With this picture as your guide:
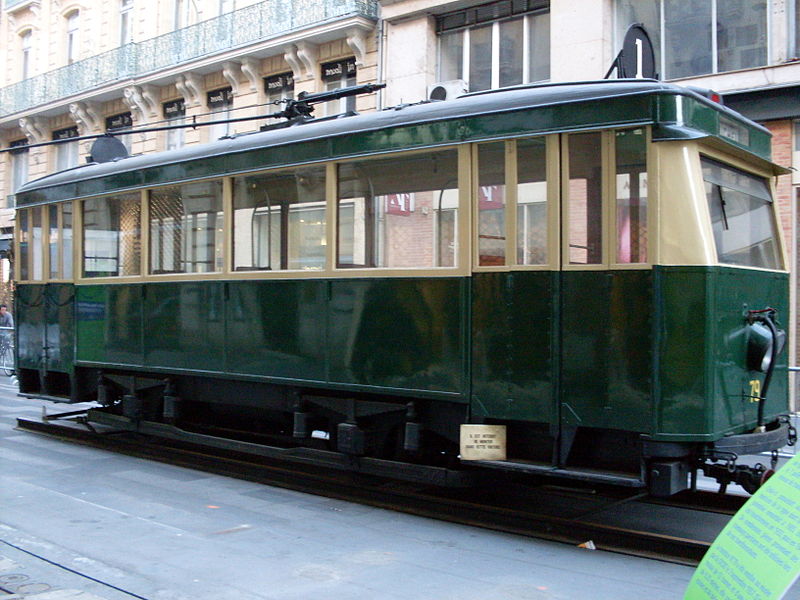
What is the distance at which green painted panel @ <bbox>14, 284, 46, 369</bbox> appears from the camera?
37.2 ft

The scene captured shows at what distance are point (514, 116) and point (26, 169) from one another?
90.1 ft

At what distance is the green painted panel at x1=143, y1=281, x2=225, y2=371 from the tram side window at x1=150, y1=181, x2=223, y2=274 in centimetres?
22

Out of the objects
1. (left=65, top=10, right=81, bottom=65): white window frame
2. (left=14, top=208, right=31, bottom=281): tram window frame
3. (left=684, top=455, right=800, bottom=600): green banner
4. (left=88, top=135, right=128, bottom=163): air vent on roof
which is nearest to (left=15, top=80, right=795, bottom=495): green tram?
(left=88, top=135, right=128, bottom=163): air vent on roof

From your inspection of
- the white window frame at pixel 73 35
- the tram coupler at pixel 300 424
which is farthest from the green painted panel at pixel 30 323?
the white window frame at pixel 73 35

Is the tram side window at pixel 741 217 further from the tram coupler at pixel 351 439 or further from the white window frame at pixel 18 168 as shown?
the white window frame at pixel 18 168

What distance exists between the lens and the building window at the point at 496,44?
16.7m

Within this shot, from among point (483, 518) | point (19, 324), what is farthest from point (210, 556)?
point (19, 324)

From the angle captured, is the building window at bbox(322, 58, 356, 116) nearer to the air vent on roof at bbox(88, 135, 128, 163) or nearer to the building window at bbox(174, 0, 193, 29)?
the building window at bbox(174, 0, 193, 29)

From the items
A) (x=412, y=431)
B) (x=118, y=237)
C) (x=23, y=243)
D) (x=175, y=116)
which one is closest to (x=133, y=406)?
(x=118, y=237)

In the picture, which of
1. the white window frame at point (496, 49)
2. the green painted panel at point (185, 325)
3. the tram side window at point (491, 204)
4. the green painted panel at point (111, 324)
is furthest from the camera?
the white window frame at point (496, 49)

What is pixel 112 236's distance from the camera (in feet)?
33.2

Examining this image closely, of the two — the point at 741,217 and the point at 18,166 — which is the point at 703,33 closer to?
the point at 741,217

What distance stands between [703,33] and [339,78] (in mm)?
8748

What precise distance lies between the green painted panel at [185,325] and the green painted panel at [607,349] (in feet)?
12.7
